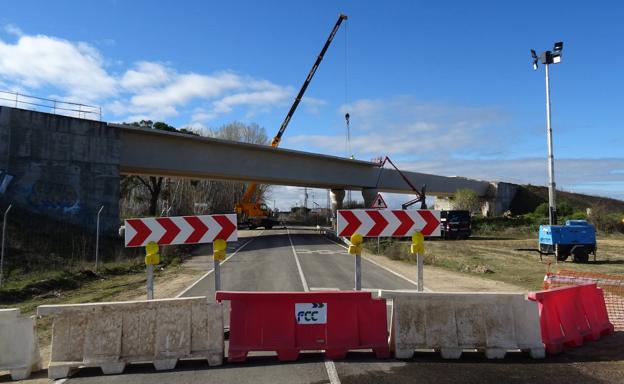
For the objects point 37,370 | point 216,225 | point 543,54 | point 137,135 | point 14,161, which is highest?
point 543,54

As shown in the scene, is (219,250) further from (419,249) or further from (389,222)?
(419,249)

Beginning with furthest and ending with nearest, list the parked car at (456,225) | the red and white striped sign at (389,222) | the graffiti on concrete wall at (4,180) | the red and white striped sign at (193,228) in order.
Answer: the parked car at (456,225), the graffiti on concrete wall at (4,180), the red and white striped sign at (389,222), the red and white striped sign at (193,228)

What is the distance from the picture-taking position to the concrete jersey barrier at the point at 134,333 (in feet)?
22.0

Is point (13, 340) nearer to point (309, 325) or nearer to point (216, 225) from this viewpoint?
point (216, 225)

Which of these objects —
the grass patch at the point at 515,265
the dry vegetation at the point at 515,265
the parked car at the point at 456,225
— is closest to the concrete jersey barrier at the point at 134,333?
the grass patch at the point at 515,265

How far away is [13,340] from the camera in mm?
6617

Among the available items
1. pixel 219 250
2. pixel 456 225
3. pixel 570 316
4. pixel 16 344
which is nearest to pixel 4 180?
pixel 219 250

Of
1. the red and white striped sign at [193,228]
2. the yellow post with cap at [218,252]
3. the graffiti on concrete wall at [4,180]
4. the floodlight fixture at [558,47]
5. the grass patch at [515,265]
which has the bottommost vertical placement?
the grass patch at [515,265]

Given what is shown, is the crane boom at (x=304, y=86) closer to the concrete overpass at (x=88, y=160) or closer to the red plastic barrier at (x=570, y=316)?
the concrete overpass at (x=88, y=160)

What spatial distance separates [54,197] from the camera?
27.1 metres

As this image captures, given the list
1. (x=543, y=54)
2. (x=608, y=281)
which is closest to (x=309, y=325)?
(x=608, y=281)

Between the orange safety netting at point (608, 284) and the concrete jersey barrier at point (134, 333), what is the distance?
697cm

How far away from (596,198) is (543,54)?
208 feet

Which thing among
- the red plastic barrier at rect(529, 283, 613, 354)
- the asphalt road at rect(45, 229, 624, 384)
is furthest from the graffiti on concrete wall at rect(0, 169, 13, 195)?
the red plastic barrier at rect(529, 283, 613, 354)
